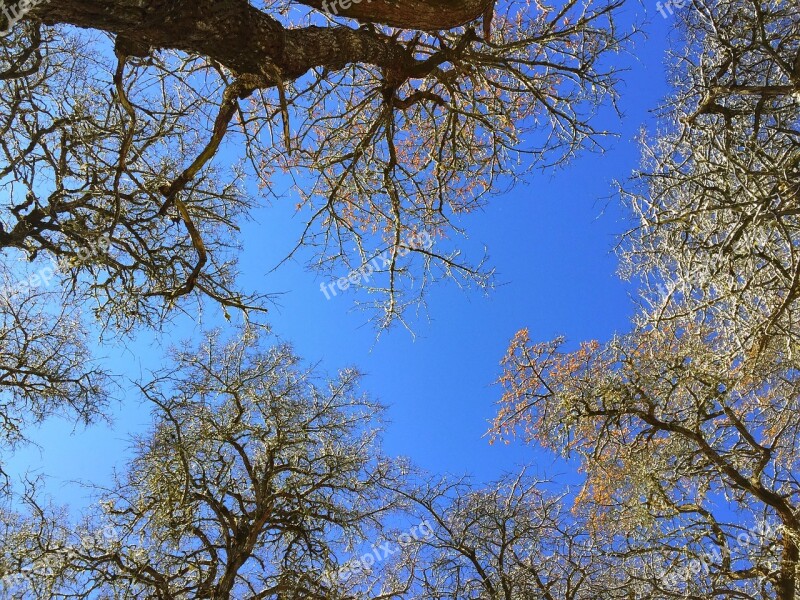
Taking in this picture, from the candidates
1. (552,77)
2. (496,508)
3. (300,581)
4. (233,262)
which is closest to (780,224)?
(552,77)

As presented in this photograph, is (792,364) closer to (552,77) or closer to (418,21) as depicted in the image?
(552,77)

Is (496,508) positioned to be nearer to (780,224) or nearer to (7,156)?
(780,224)

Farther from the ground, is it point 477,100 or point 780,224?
point 477,100

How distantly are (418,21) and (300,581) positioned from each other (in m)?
6.51

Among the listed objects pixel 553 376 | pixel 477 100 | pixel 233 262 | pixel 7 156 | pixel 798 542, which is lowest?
pixel 798 542

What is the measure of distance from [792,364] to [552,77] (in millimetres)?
4517

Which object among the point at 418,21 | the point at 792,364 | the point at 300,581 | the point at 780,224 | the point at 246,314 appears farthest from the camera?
the point at 300,581

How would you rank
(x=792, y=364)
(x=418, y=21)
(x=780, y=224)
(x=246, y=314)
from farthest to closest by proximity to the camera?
(x=246, y=314) → (x=792, y=364) → (x=780, y=224) → (x=418, y=21)

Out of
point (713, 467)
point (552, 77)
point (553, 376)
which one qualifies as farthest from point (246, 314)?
point (713, 467)

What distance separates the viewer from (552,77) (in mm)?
7781

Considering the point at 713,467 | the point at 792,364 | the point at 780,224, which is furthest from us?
the point at 713,467

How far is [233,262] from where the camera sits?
7.52 m

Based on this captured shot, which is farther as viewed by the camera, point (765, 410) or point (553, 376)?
point (553, 376)

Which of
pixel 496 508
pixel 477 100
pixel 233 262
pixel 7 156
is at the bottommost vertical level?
pixel 496 508
